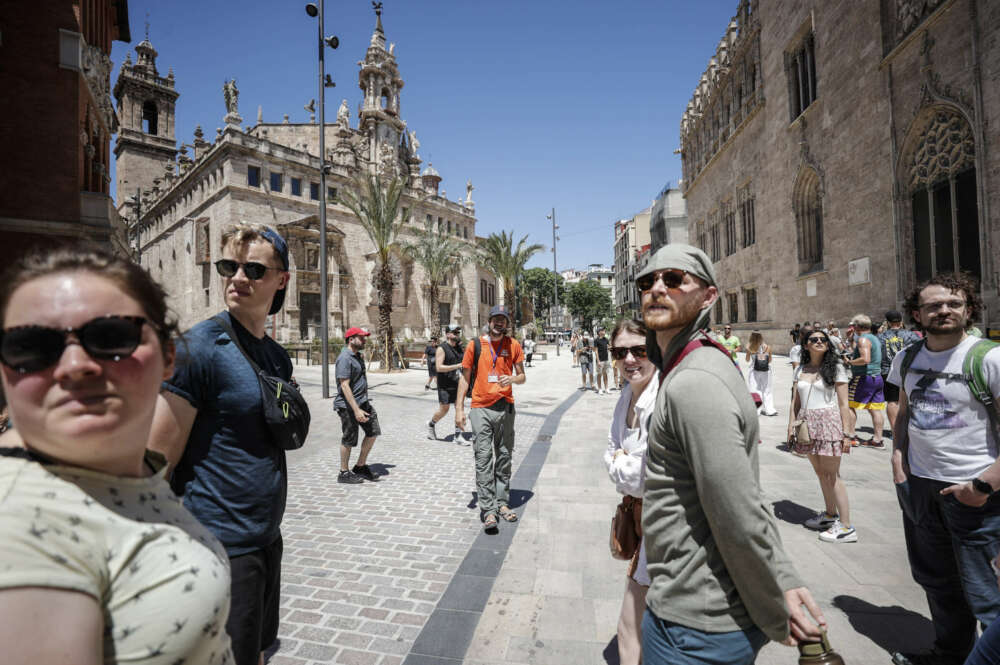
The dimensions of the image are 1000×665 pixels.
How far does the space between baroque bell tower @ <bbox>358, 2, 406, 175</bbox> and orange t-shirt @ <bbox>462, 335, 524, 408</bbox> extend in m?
41.1

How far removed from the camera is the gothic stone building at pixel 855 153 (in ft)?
39.3

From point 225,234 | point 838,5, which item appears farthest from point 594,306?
point 225,234

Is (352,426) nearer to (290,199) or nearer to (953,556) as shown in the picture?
(953,556)

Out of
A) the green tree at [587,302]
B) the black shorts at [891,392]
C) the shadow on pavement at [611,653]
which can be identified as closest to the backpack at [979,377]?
the black shorts at [891,392]

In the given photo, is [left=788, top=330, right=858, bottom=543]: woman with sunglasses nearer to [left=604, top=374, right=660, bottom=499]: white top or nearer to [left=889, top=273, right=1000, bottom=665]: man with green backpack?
[left=889, top=273, right=1000, bottom=665]: man with green backpack

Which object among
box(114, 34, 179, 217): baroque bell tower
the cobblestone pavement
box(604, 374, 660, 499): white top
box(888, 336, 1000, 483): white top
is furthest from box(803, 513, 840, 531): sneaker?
box(114, 34, 179, 217): baroque bell tower

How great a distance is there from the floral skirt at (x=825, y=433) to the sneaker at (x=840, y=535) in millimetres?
641

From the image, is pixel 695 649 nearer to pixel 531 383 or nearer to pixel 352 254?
pixel 531 383

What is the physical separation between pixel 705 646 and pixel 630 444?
1.29 meters

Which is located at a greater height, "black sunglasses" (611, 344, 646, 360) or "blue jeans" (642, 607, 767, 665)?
"black sunglasses" (611, 344, 646, 360)

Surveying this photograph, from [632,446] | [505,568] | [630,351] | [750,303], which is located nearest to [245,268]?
[632,446]

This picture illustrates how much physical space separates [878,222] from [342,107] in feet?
144

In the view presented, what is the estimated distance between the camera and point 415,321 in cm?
4303

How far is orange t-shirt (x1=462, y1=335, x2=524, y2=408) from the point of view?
481 cm
